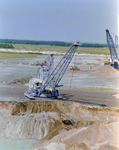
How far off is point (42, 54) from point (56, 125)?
927cm

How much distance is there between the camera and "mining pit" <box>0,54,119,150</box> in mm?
5262

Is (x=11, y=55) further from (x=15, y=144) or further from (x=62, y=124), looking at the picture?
(x=15, y=144)

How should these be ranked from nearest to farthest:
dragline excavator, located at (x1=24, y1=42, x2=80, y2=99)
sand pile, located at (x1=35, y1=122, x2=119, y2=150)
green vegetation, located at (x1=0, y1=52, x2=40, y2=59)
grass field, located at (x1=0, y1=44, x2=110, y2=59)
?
1. sand pile, located at (x1=35, y1=122, x2=119, y2=150)
2. dragline excavator, located at (x1=24, y1=42, x2=80, y2=99)
3. grass field, located at (x1=0, y1=44, x2=110, y2=59)
4. green vegetation, located at (x1=0, y1=52, x2=40, y2=59)

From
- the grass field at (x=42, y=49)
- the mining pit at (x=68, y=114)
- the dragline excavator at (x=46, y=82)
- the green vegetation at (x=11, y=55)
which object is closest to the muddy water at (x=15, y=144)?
the mining pit at (x=68, y=114)

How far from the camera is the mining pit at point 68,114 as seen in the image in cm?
526

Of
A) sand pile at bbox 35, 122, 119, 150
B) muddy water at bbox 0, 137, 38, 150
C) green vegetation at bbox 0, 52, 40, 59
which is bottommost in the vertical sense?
muddy water at bbox 0, 137, 38, 150

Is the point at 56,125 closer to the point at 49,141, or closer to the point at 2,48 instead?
the point at 49,141

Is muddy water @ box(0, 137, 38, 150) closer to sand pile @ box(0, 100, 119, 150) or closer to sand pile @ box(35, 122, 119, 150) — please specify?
sand pile @ box(0, 100, 119, 150)

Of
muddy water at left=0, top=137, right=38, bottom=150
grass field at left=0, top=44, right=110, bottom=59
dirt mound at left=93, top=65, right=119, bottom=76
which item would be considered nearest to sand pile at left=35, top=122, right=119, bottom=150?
muddy water at left=0, top=137, right=38, bottom=150

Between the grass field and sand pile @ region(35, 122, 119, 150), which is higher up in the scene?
the grass field

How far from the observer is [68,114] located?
23.0ft

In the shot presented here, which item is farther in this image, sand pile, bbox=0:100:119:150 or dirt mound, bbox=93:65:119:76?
dirt mound, bbox=93:65:119:76

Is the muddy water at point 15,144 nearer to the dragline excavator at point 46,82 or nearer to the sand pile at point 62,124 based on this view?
the sand pile at point 62,124

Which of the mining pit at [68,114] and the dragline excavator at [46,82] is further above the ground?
the dragline excavator at [46,82]
